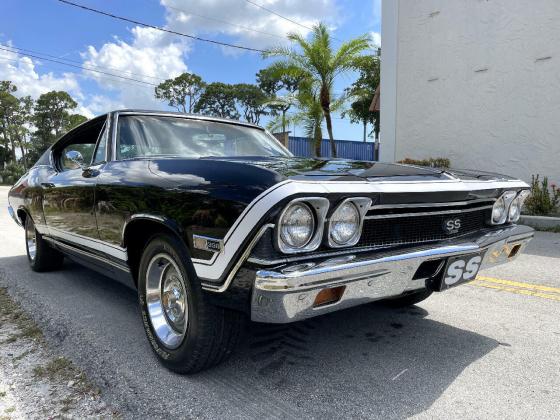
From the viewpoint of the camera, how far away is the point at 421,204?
7.68ft

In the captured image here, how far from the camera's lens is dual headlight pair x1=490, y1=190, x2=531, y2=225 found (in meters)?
2.91

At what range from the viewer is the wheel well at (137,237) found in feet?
8.44

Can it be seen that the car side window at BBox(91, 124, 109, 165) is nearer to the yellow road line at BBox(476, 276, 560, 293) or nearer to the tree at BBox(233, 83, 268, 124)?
the yellow road line at BBox(476, 276, 560, 293)

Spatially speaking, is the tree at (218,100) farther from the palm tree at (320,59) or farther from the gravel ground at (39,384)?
the gravel ground at (39,384)

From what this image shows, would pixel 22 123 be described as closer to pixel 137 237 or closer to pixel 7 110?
pixel 7 110

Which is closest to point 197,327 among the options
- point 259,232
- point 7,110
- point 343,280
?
point 259,232

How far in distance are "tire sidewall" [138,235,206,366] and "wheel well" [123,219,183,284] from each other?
73 millimetres

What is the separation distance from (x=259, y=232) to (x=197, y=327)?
666 millimetres

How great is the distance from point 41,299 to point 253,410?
8.58ft

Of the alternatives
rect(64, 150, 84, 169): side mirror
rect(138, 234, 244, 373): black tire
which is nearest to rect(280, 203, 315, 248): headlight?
rect(138, 234, 244, 373): black tire

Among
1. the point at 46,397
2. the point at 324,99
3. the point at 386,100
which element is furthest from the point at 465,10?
the point at 46,397

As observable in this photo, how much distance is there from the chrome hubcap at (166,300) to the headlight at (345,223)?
91cm

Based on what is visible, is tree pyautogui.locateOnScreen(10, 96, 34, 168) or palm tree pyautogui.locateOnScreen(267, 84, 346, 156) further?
tree pyautogui.locateOnScreen(10, 96, 34, 168)

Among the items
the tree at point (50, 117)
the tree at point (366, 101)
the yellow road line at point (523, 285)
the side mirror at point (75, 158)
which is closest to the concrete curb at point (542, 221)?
the yellow road line at point (523, 285)
